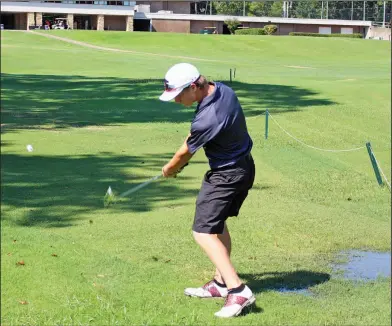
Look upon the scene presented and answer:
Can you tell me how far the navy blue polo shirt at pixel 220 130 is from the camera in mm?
5668

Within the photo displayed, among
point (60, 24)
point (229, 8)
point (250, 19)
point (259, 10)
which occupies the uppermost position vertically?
point (229, 8)

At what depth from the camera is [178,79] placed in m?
5.70

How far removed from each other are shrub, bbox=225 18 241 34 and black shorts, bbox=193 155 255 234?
199 ft

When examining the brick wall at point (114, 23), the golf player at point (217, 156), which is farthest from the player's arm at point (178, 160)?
the brick wall at point (114, 23)

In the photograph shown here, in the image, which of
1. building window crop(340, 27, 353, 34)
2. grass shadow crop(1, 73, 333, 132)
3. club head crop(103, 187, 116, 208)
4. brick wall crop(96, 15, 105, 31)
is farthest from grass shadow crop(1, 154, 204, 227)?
building window crop(340, 27, 353, 34)

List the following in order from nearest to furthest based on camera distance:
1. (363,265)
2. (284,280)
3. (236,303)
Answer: (236,303)
(284,280)
(363,265)

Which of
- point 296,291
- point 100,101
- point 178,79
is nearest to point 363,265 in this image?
point 296,291

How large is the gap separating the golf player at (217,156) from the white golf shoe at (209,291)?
0.83ft

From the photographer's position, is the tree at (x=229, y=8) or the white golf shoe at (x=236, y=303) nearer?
the white golf shoe at (x=236, y=303)

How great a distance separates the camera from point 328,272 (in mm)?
7160

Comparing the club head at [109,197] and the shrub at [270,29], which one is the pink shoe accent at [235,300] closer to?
the club head at [109,197]

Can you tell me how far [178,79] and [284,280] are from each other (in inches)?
80.6

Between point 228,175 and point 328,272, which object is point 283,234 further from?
point 228,175

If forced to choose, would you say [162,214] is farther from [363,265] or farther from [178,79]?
[178,79]
